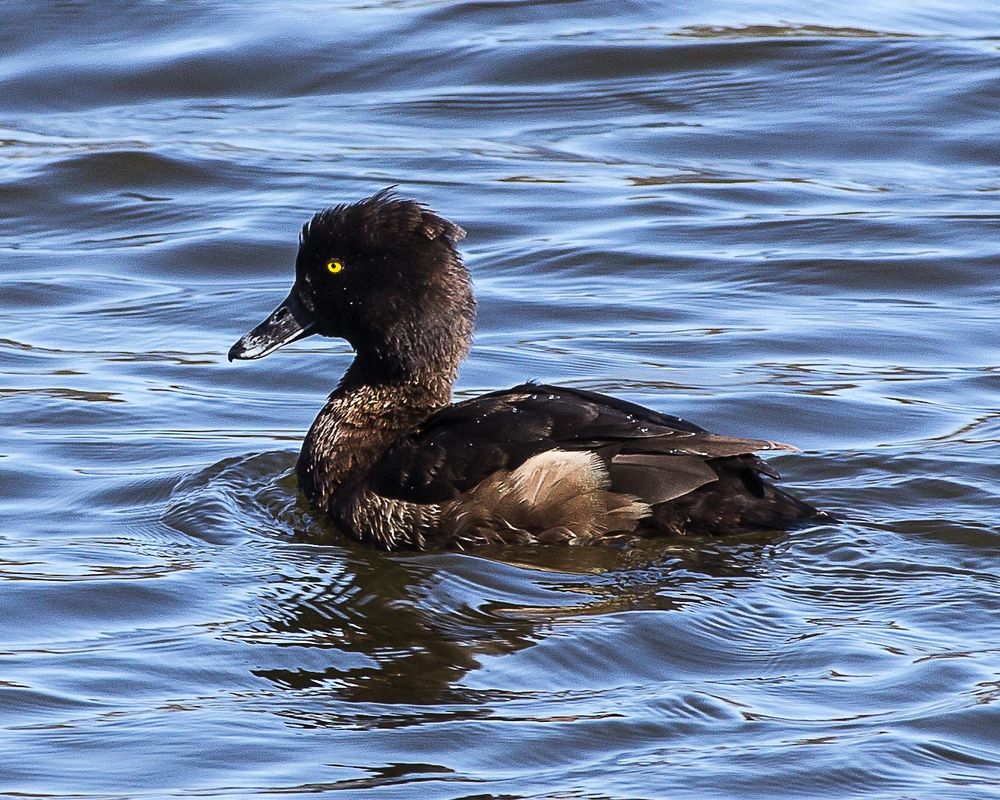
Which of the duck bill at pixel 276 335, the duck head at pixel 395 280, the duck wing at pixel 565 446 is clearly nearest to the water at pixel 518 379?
the duck wing at pixel 565 446

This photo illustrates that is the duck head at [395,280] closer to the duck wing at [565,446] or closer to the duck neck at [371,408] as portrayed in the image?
the duck neck at [371,408]

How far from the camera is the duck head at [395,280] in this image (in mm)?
7895

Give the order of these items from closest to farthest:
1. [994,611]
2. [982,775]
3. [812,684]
→ [982,775] → [812,684] → [994,611]

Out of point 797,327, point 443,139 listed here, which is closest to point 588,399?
point 797,327

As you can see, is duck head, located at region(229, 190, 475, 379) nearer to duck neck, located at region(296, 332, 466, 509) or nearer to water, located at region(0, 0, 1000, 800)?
duck neck, located at region(296, 332, 466, 509)

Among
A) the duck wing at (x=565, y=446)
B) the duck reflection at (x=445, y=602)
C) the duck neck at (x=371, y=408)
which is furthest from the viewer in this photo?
the duck neck at (x=371, y=408)

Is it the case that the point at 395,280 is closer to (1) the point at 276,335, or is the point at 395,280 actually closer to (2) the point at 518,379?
(1) the point at 276,335

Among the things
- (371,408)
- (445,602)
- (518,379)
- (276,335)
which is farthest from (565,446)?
(518,379)

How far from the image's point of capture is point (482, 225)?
1247 cm

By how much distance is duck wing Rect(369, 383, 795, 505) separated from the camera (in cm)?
707

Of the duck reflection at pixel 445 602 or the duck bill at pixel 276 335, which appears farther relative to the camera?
the duck bill at pixel 276 335

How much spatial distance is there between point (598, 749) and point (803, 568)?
68.2 inches

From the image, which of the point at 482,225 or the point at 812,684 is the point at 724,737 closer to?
the point at 812,684

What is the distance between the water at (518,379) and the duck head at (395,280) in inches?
31.7
